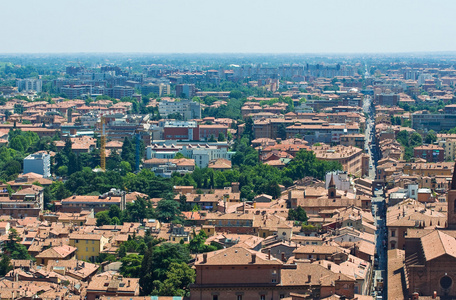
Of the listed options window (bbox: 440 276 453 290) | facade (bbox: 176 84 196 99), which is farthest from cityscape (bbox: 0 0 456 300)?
facade (bbox: 176 84 196 99)

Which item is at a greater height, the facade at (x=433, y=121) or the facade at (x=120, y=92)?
the facade at (x=433, y=121)

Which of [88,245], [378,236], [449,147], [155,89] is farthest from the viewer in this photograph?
[155,89]

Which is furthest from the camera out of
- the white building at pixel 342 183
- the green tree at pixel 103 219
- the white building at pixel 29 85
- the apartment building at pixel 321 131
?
the white building at pixel 29 85

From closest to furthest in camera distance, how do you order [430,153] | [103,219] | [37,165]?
[103,219] → [37,165] → [430,153]

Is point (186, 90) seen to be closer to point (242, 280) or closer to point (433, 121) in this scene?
point (433, 121)

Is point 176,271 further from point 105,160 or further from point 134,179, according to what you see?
point 105,160

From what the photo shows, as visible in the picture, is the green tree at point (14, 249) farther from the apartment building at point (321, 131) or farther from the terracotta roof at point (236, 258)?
the apartment building at point (321, 131)

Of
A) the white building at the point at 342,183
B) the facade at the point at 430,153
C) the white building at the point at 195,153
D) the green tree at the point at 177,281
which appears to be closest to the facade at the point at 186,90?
the white building at the point at 195,153

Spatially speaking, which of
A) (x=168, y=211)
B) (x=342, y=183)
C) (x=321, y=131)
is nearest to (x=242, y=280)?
(x=168, y=211)

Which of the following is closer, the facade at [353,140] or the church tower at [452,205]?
the church tower at [452,205]

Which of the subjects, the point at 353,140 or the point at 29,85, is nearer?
the point at 353,140

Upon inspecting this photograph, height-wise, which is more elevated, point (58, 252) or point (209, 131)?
point (58, 252)
